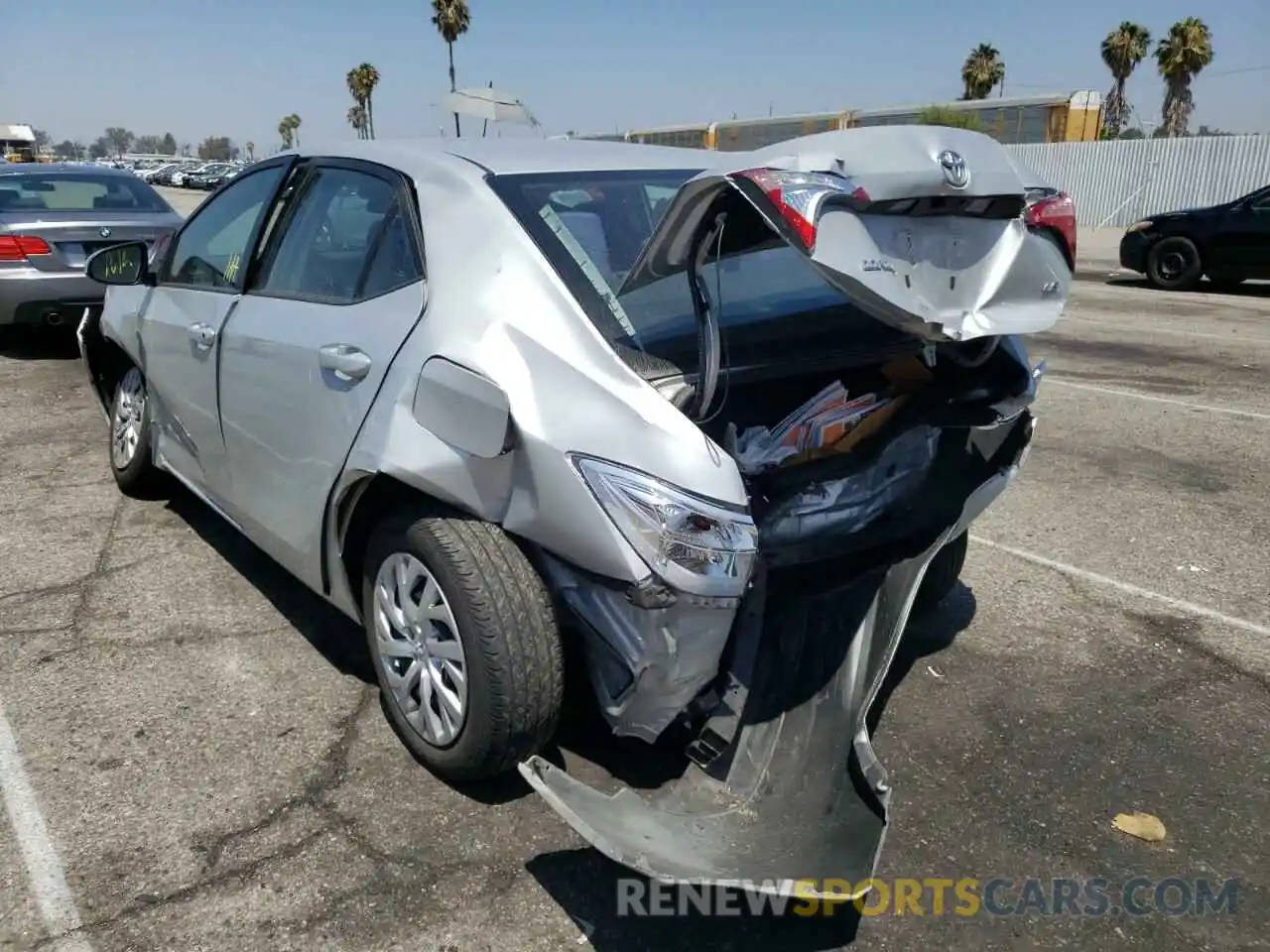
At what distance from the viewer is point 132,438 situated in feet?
16.2

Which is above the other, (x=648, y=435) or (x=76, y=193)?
(x=76, y=193)

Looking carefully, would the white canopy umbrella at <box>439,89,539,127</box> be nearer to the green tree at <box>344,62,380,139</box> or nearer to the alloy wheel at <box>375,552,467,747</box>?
the alloy wheel at <box>375,552,467,747</box>

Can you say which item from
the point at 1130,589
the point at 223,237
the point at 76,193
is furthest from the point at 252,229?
the point at 76,193

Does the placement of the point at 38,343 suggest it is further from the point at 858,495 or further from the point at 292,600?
the point at 858,495

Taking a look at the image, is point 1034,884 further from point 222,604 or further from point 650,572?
point 222,604

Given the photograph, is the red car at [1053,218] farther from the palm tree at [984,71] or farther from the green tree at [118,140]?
the green tree at [118,140]

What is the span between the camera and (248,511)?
3.66 metres

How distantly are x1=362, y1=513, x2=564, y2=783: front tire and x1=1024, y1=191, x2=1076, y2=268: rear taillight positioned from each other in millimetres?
1690

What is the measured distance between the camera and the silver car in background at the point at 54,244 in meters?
7.95

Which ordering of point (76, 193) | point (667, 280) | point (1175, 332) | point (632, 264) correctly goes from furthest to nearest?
point (1175, 332) < point (76, 193) < point (632, 264) < point (667, 280)

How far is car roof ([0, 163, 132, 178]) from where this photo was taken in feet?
30.3

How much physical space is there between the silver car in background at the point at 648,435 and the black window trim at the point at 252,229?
80 millimetres

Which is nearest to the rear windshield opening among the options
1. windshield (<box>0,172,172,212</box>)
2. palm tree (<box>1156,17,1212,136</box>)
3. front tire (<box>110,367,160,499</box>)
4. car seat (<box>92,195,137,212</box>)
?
front tire (<box>110,367,160,499</box>)

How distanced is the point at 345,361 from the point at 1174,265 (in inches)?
575
